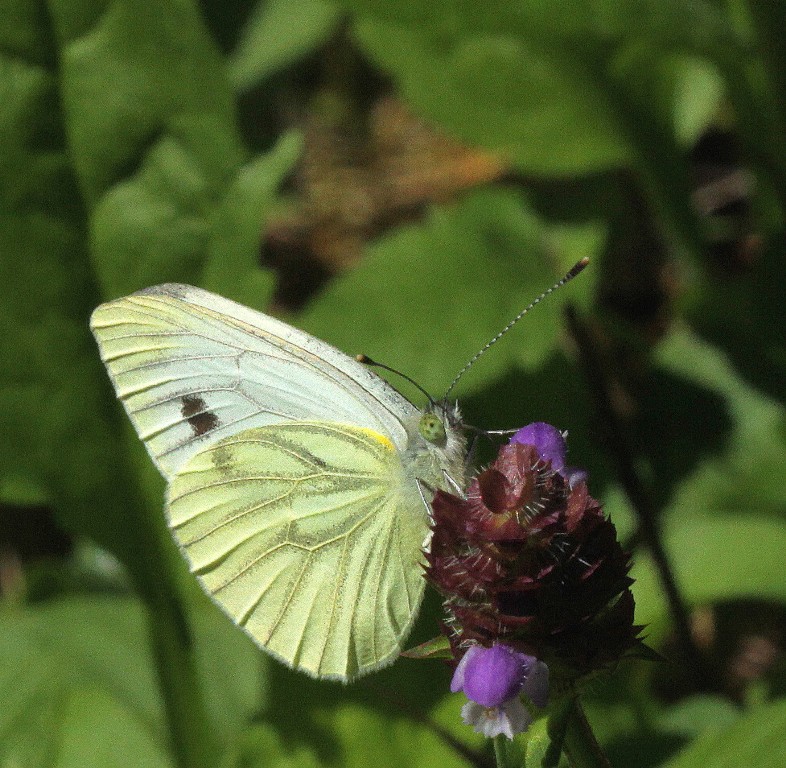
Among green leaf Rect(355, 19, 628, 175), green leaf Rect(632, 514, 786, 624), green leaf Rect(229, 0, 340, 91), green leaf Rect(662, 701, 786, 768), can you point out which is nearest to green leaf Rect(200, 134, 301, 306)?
green leaf Rect(355, 19, 628, 175)

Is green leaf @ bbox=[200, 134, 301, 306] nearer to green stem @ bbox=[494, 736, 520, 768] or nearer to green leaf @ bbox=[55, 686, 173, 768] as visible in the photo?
green leaf @ bbox=[55, 686, 173, 768]

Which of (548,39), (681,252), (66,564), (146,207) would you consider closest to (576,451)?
(681,252)

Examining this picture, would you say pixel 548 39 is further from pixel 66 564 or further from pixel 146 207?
pixel 66 564

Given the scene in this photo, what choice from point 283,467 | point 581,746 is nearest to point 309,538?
point 283,467

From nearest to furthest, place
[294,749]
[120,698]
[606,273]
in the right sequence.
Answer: [294,749]
[120,698]
[606,273]

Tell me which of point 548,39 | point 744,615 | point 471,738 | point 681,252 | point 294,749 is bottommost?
point 744,615

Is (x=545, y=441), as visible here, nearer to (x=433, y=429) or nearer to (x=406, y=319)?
(x=433, y=429)

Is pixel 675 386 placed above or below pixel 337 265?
below

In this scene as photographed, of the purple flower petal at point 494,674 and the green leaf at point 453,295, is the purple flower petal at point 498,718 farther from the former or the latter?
the green leaf at point 453,295
